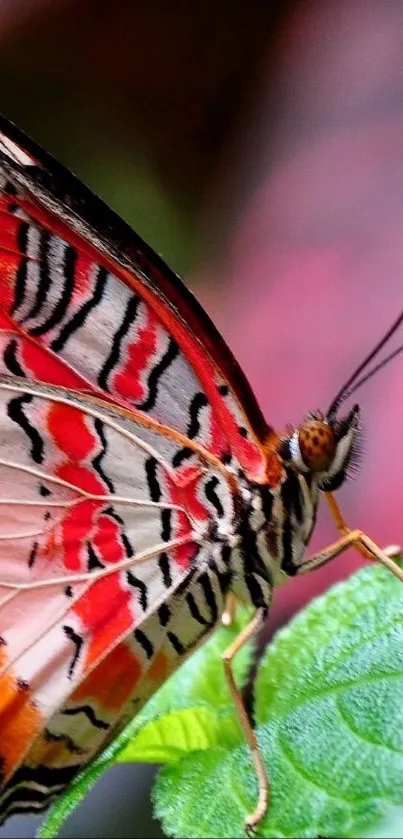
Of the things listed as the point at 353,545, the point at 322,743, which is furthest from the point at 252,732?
the point at 353,545

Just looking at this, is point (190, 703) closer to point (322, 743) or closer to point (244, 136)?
point (322, 743)

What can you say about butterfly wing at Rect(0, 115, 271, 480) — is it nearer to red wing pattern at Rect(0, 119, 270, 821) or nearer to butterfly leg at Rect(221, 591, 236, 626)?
red wing pattern at Rect(0, 119, 270, 821)

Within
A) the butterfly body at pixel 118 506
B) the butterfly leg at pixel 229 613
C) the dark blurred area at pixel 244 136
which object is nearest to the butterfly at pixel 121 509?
the butterfly body at pixel 118 506

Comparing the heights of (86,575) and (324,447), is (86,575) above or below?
below

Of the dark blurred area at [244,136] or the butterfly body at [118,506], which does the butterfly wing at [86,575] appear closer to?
the butterfly body at [118,506]

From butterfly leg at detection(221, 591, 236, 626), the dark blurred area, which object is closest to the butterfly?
butterfly leg at detection(221, 591, 236, 626)
